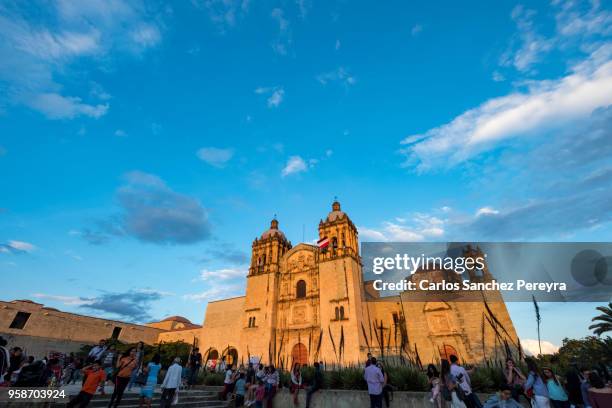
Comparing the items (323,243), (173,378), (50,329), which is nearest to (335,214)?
(323,243)

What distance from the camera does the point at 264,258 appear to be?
1260 inches

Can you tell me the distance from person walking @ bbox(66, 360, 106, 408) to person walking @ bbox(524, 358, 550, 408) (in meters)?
8.96

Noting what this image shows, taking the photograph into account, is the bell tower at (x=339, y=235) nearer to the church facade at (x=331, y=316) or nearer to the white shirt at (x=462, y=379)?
the church facade at (x=331, y=316)

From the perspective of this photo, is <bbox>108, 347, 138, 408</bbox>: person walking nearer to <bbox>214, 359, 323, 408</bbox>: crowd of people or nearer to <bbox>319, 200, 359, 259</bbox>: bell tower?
<bbox>214, 359, 323, 408</bbox>: crowd of people

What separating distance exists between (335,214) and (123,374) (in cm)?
2559

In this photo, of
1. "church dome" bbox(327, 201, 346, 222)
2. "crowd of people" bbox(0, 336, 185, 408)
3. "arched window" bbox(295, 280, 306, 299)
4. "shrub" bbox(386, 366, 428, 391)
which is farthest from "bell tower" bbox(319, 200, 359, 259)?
"crowd of people" bbox(0, 336, 185, 408)

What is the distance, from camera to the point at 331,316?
971 inches

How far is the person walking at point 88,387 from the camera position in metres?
6.09

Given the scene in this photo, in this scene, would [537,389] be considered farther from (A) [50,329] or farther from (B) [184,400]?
(A) [50,329]

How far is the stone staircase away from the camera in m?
7.83

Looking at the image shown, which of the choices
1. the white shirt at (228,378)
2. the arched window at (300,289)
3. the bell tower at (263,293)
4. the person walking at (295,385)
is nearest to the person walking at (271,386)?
the person walking at (295,385)

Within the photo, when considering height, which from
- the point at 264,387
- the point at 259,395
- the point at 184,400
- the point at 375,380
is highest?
the point at 375,380

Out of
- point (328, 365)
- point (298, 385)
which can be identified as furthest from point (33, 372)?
point (328, 365)

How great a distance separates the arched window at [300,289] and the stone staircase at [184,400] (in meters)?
17.8
